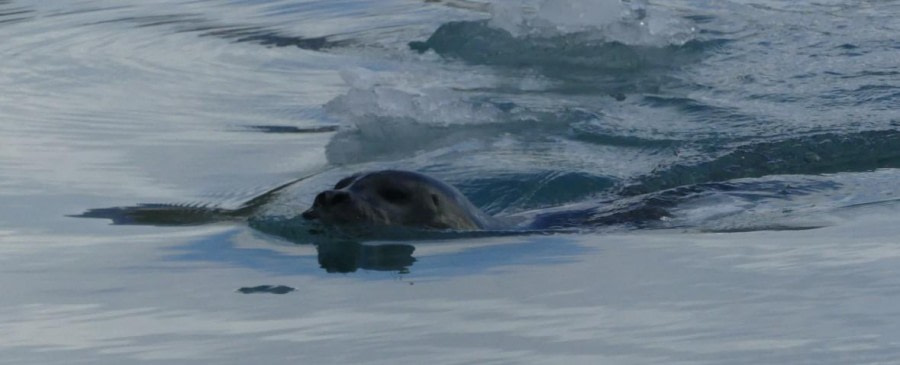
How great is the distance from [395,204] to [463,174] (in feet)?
6.66

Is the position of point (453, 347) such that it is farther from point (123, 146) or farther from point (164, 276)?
point (123, 146)

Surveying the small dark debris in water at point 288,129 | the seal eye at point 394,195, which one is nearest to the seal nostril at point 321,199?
the seal eye at point 394,195

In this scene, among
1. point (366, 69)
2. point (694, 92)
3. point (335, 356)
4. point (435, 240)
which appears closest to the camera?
point (335, 356)

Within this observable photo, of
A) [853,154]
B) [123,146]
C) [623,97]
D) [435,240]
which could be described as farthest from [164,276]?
[623,97]

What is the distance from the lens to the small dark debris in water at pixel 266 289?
5.18m

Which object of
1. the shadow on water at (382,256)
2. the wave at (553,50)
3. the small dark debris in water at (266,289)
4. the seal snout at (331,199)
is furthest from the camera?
the wave at (553,50)

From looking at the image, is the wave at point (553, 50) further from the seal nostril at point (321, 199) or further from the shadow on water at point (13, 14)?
the seal nostril at point (321, 199)

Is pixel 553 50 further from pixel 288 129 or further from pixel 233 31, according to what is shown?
pixel 288 129

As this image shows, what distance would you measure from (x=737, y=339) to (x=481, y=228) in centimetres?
235

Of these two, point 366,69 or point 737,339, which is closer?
point 737,339

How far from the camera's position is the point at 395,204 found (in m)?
6.54

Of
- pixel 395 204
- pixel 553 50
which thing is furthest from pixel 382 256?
pixel 553 50

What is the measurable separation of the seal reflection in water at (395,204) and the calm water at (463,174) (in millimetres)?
147

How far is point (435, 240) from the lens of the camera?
628 cm
